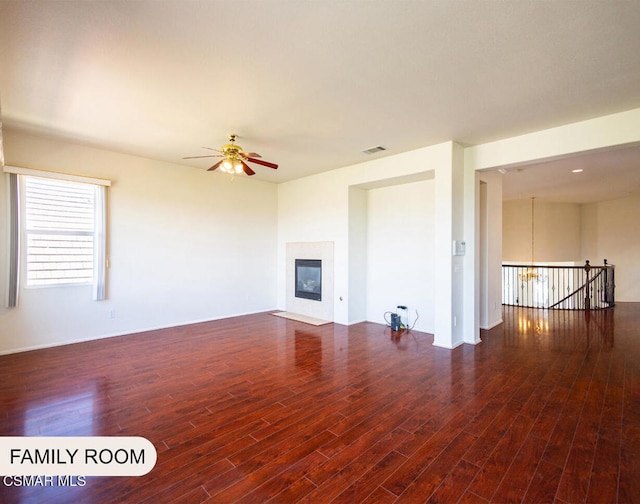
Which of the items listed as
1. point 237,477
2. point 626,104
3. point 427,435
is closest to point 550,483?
point 427,435

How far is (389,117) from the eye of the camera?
360 cm

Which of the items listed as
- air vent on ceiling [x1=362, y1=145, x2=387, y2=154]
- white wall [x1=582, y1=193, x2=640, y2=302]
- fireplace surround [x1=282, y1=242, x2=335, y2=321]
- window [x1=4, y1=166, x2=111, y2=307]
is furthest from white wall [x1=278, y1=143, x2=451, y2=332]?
white wall [x1=582, y1=193, x2=640, y2=302]

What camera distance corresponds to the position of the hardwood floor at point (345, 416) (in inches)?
69.5

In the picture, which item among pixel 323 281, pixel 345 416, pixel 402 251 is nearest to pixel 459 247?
pixel 402 251

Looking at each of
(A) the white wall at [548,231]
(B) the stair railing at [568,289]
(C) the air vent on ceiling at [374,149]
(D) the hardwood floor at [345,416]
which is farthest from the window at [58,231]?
(A) the white wall at [548,231]

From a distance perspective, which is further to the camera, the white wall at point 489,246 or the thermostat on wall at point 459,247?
the white wall at point 489,246

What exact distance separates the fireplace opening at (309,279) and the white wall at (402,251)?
3.32 feet

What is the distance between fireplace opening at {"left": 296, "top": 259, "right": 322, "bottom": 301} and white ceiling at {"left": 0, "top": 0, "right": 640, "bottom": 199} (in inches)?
114

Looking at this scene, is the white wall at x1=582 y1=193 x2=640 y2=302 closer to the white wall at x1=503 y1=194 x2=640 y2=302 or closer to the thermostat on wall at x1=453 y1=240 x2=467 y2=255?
the white wall at x1=503 y1=194 x2=640 y2=302

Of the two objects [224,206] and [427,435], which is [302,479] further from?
[224,206]

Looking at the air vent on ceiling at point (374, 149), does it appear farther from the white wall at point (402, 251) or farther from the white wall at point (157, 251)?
the white wall at point (157, 251)

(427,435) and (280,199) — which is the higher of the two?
(280,199)

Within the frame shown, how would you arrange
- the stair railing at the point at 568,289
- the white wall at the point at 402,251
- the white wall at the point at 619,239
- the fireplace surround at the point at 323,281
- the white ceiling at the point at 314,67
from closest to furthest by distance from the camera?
1. the white ceiling at the point at 314,67
2. the white wall at the point at 402,251
3. the fireplace surround at the point at 323,281
4. the stair railing at the point at 568,289
5. the white wall at the point at 619,239

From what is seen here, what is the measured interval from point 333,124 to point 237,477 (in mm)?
3605
